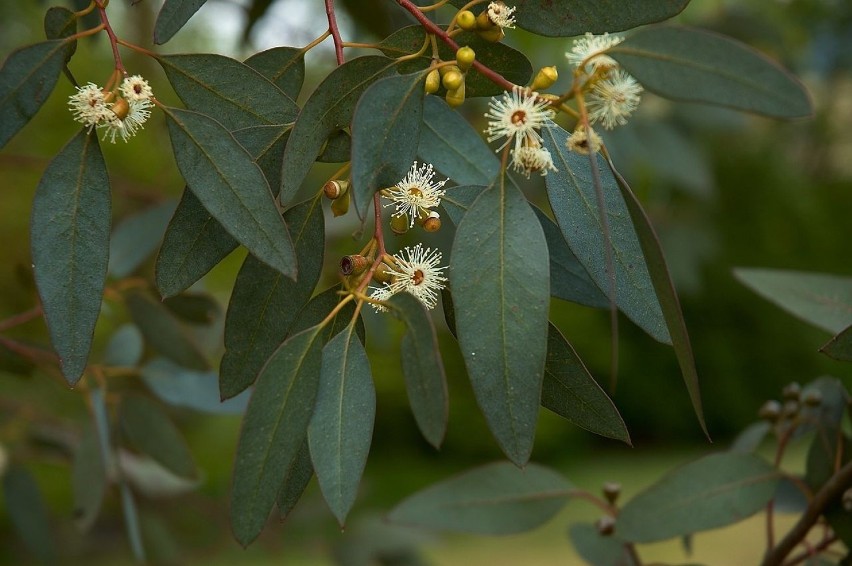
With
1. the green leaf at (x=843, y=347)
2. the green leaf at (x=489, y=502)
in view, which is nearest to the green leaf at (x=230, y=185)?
the green leaf at (x=843, y=347)

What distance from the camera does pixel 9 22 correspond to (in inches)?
136

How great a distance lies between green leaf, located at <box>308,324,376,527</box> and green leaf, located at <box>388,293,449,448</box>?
0.13 ft

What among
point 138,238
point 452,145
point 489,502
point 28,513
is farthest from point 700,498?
point 28,513

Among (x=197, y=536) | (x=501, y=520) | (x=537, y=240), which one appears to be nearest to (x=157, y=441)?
(x=501, y=520)

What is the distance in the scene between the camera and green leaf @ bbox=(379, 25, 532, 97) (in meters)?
0.60

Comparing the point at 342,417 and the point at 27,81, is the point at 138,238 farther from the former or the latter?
the point at 342,417

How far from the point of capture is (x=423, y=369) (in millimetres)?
494

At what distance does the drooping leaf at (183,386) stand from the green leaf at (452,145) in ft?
1.93

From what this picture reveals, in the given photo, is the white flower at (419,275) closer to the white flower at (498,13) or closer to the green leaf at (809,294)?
the white flower at (498,13)

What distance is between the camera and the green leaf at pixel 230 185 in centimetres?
51

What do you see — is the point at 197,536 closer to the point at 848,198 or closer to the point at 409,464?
the point at 409,464

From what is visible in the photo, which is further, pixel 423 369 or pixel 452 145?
pixel 452 145

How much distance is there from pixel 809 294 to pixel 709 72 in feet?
1.73

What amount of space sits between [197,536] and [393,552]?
8.50 ft
